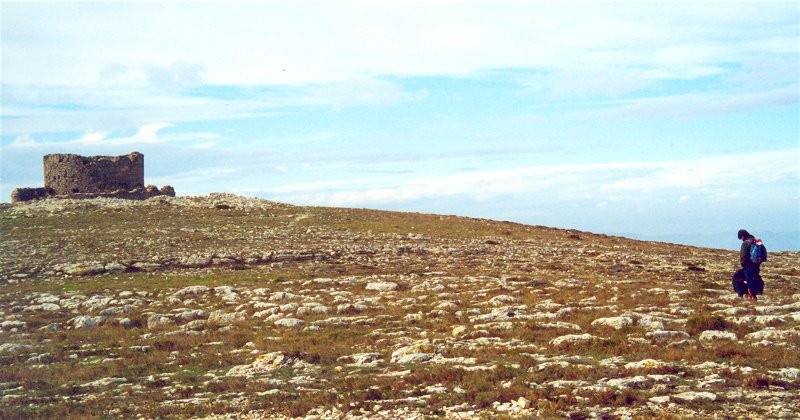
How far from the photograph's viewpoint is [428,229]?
4966 cm

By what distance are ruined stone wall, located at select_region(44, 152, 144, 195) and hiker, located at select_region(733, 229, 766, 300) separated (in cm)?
5115

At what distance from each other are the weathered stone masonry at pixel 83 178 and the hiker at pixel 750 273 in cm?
4959

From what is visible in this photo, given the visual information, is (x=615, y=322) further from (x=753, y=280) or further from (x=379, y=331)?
(x=753, y=280)

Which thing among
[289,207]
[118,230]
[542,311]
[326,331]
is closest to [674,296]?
[542,311]

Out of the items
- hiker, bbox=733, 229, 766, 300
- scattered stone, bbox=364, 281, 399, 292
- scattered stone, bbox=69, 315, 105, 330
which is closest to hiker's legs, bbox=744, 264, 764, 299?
hiker, bbox=733, 229, 766, 300

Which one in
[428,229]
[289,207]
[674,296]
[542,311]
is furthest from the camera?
[289,207]

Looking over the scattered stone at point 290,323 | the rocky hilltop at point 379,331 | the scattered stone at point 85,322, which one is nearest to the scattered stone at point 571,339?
the rocky hilltop at point 379,331

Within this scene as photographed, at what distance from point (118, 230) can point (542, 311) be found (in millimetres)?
31355

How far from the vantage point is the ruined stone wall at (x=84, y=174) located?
5928cm

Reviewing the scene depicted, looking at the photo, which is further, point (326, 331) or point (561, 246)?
point (561, 246)

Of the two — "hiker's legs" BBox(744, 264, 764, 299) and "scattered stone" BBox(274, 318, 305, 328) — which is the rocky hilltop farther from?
"hiker's legs" BBox(744, 264, 764, 299)

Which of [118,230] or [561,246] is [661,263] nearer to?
[561,246]

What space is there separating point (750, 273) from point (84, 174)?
172ft

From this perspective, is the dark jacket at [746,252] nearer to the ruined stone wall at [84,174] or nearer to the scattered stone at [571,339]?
the scattered stone at [571,339]
